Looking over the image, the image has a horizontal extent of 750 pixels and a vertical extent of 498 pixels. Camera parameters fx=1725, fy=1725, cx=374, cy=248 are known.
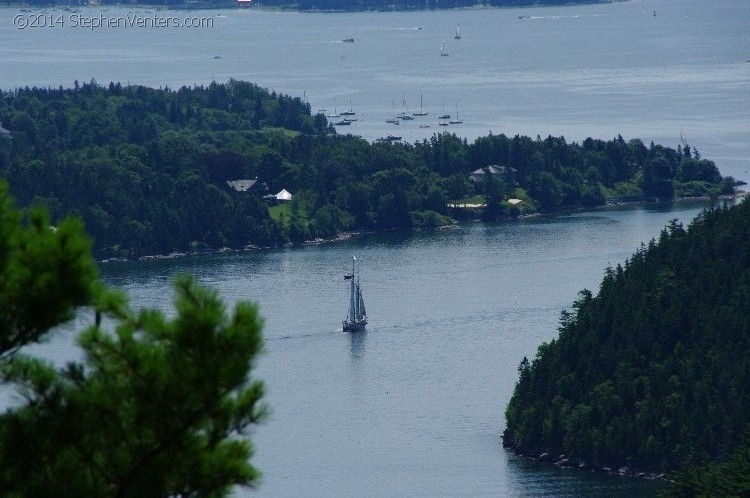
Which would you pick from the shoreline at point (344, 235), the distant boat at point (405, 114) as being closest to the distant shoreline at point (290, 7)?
the distant boat at point (405, 114)

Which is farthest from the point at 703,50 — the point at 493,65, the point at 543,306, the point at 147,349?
the point at 147,349

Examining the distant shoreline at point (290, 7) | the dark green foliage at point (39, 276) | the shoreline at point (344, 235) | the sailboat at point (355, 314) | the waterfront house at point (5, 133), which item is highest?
the distant shoreline at point (290, 7)

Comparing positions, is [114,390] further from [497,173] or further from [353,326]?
[497,173]

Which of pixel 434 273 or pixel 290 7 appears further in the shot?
pixel 290 7

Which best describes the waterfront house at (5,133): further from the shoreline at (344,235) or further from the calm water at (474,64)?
the shoreline at (344,235)

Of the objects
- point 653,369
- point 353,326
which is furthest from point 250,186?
point 653,369

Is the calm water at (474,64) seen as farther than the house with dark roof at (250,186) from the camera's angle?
Yes

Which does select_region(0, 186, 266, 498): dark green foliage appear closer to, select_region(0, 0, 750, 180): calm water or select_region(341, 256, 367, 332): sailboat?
select_region(341, 256, 367, 332): sailboat
